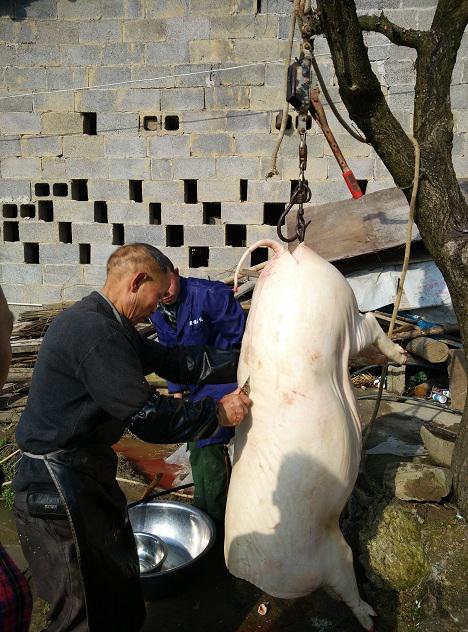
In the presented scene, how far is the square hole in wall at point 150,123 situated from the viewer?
289 inches

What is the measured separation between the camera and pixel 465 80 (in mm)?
6645

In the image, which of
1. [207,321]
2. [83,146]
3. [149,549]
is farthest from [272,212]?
[149,549]

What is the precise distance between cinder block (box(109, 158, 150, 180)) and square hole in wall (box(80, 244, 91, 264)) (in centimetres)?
101

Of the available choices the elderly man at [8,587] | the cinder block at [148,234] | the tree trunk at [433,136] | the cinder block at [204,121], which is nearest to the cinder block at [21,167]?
the cinder block at [148,234]

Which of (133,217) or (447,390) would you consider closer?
(447,390)

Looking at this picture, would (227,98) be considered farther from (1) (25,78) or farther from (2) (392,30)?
(2) (392,30)

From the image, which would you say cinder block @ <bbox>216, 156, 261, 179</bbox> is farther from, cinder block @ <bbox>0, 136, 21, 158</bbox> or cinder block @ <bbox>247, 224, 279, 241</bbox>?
cinder block @ <bbox>0, 136, 21, 158</bbox>

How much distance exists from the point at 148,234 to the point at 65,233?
1249mm

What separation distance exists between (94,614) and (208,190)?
221 inches

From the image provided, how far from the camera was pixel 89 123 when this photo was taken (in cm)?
759

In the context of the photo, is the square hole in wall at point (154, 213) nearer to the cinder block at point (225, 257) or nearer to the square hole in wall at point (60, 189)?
the cinder block at point (225, 257)

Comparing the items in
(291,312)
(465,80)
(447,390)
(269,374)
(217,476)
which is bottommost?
(447,390)

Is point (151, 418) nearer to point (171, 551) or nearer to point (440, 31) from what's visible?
A: point (171, 551)

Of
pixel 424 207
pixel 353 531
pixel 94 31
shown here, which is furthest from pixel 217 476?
pixel 94 31
